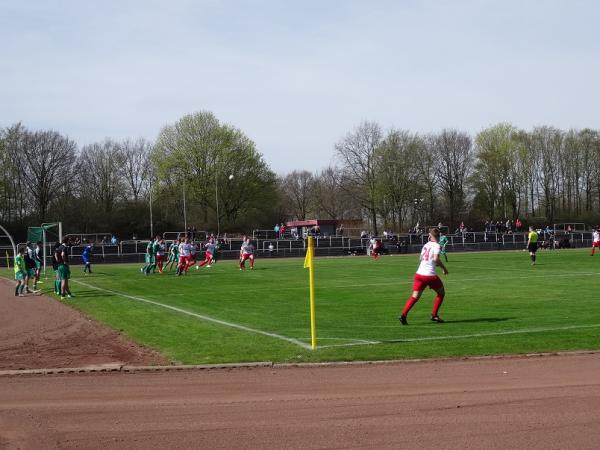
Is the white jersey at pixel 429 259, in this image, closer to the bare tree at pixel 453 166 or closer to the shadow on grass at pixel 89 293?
the shadow on grass at pixel 89 293

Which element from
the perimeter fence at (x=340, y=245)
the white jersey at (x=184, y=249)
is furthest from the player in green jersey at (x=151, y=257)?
the perimeter fence at (x=340, y=245)

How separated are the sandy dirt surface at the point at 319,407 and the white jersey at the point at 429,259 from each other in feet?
13.6

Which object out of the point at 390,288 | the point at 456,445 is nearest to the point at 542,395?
the point at 456,445

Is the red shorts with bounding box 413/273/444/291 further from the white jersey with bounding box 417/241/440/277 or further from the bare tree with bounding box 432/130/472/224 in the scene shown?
the bare tree with bounding box 432/130/472/224

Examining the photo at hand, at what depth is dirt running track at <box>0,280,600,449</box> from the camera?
625cm

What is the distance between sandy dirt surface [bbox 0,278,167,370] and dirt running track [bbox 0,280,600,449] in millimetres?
1234

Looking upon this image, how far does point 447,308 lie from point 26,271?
15443mm

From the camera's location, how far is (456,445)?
598 cm

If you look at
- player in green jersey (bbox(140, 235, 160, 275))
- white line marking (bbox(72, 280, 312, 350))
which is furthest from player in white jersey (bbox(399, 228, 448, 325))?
player in green jersey (bbox(140, 235, 160, 275))

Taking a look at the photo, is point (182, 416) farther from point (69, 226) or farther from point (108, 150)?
point (108, 150)

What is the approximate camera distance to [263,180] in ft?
271

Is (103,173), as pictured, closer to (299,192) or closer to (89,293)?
(299,192)

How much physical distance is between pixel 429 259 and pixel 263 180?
69.3m

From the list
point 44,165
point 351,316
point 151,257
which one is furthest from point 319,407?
point 44,165
